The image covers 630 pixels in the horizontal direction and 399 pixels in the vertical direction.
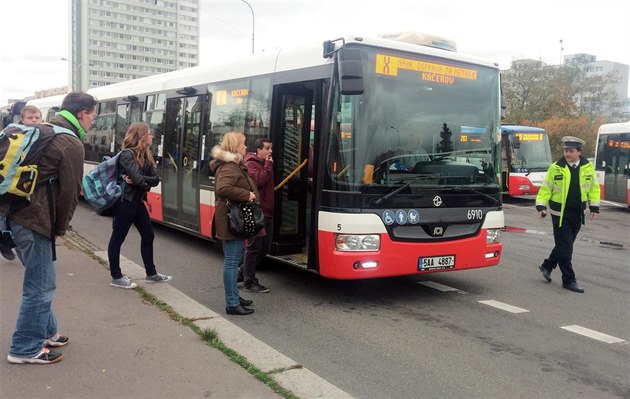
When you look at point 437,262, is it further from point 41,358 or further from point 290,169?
point 41,358

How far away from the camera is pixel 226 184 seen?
5445mm

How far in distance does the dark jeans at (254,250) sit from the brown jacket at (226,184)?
0.95 m

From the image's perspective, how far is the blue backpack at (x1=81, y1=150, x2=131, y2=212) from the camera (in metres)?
5.87

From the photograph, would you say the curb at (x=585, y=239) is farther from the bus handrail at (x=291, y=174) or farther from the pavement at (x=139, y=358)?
the pavement at (x=139, y=358)

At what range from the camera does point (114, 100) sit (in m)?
12.5

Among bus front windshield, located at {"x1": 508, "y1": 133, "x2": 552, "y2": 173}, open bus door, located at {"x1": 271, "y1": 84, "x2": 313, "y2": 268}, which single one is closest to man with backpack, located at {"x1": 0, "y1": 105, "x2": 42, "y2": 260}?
open bus door, located at {"x1": 271, "y1": 84, "x2": 313, "y2": 268}

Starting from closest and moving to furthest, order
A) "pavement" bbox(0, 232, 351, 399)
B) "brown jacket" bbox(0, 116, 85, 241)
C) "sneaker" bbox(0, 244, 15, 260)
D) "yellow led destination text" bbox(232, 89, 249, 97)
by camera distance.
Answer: "pavement" bbox(0, 232, 351, 399)
"brown jacket" bbox(0, 116, 85, 241)
"sneaker" bbox(0, 244, 15, 260)
"yellow led destination text" bbox(232, 89, 249, 97)

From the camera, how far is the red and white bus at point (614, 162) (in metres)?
18.3

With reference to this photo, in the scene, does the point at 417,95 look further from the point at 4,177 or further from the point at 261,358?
the point at 4,177

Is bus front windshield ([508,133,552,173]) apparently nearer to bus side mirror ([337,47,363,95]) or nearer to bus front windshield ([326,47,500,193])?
bus front windshield ([326,47,500,193])

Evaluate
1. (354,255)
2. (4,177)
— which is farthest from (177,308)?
(4,177)

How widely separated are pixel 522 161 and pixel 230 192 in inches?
696

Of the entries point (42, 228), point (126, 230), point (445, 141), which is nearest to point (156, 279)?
point (126, 230)

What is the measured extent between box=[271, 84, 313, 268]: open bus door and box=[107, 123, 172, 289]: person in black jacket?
1.51 meters
